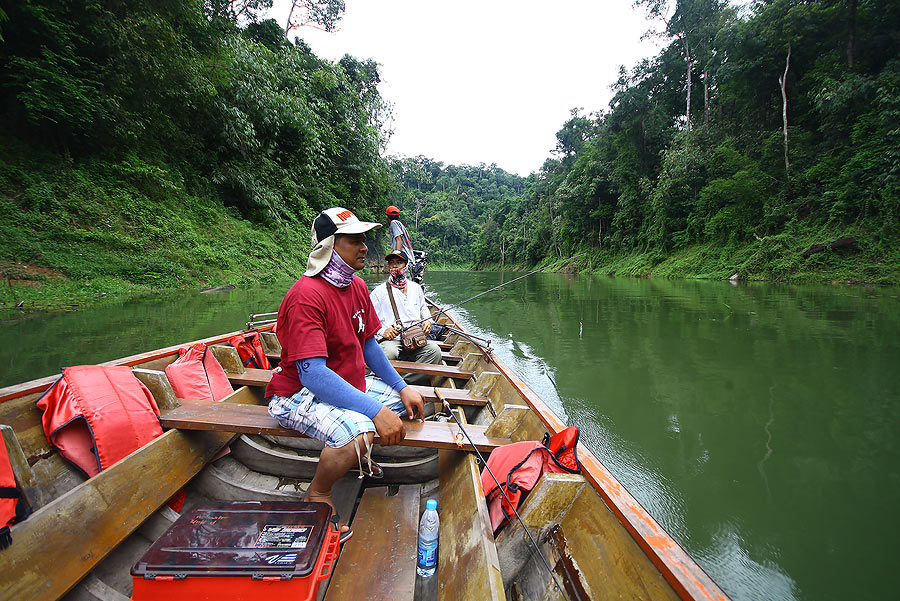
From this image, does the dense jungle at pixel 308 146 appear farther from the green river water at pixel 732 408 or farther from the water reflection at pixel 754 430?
the water reflection at pixel 754 430

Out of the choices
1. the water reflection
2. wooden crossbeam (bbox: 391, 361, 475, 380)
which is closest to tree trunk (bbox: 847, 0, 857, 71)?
the water reflection

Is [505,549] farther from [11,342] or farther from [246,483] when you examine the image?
[11,342]

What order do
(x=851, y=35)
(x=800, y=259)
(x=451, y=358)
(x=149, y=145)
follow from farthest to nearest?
1. (x=851, y=35)
2. (x=800, y=259)
3. (x=149, y=145)
4. (x=451, y=358)

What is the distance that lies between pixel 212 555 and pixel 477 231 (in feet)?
211

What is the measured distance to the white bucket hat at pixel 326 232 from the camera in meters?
1.68

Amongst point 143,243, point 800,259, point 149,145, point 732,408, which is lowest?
point 800,259

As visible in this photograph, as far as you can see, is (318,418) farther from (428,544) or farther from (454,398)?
(454,398)

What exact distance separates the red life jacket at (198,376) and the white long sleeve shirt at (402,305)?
149cm

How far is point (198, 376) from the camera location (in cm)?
252

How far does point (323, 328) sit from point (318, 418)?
38cm

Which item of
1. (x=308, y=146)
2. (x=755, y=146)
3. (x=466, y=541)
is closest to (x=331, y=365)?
(x=466, y=541)

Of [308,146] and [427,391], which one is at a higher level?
[308,146]

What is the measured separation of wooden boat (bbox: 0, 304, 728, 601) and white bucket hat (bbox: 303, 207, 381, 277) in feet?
2.50

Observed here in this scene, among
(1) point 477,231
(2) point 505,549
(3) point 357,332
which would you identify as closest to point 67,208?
(3) point 357,332
